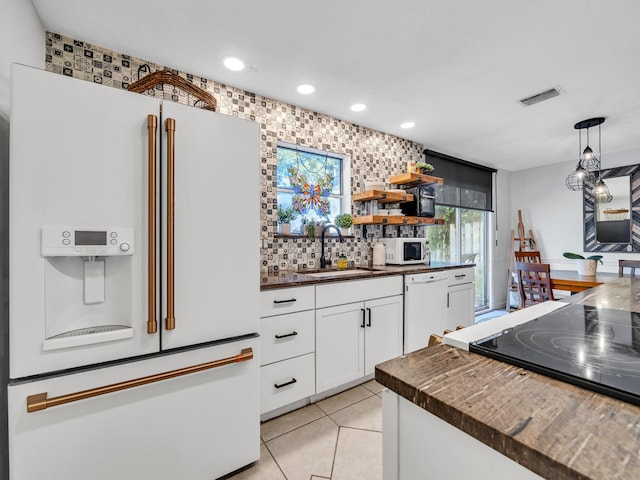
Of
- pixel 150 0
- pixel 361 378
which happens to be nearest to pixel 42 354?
Result: pixel 150 0

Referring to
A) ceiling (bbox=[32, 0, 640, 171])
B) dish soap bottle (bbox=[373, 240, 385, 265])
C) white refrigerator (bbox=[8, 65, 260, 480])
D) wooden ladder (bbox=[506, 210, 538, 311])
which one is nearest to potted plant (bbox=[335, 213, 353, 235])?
dish soap bottle (bbox=[373, 240, 385, 265])

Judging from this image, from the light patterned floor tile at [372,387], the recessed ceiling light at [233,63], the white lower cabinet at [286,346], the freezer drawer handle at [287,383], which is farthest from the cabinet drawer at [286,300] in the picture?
the recessed ceiling light at [233,63]

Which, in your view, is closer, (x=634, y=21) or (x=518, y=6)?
(x=518, y=6)

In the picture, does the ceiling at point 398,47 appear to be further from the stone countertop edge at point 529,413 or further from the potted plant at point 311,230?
the stone countertop edge at point 529,413

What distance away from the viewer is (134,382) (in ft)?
4.01

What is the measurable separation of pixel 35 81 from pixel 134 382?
47.1 inches

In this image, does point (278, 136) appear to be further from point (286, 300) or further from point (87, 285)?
point (87, 285)

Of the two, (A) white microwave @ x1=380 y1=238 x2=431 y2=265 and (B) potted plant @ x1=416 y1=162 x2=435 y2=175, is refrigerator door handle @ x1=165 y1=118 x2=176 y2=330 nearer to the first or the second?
(A) white microwave @ x1=380 y1=238 x2=431 y2=265

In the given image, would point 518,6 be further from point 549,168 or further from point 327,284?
point 549,168

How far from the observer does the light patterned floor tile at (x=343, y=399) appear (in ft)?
7.14

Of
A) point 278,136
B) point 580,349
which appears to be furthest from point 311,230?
point 580,349

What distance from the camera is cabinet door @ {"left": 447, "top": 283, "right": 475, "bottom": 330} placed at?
10.2 feet

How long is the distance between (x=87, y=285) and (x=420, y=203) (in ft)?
10.4

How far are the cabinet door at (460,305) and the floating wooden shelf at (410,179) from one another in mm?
1229
